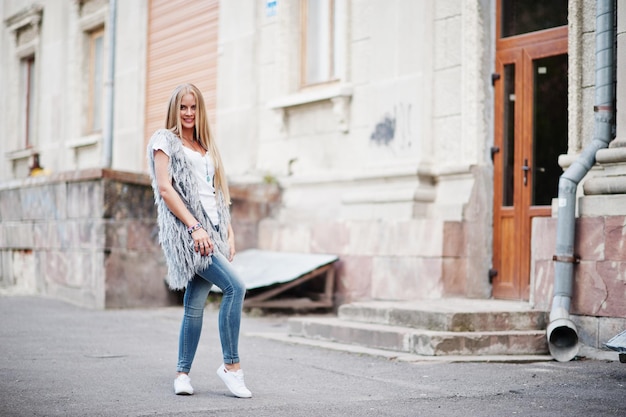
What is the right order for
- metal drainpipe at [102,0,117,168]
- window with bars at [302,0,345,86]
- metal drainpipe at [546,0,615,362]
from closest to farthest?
metal drainpipe at [546,0,615,362], window with bars at [302,0,345,86], metal drainpipe at [102,0,117,168]

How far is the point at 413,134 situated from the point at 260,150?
10.0ft

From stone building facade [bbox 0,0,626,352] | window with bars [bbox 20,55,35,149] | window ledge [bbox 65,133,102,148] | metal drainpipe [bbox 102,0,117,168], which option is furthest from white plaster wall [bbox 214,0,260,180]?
window with bars [bbox 20,55,35,149]

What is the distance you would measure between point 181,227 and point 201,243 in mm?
183

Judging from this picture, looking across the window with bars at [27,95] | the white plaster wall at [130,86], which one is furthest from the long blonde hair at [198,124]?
the window with bars at [27,95]

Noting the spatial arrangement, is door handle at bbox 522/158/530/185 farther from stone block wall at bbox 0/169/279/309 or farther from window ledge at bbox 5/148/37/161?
window ledge at bbox 5/148/37/161

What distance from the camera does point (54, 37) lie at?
59.5 ft

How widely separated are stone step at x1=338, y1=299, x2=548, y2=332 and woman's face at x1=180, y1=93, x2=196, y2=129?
9.01ft

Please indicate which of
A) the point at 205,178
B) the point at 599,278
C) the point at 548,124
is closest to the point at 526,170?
the point at 548,124

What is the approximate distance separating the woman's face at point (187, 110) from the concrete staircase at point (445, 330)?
2.61 m

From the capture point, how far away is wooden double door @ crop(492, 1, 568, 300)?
8.61 m

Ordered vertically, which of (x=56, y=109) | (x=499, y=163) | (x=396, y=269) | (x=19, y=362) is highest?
(x=56, y=109)

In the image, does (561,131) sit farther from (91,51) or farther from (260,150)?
(91,51)

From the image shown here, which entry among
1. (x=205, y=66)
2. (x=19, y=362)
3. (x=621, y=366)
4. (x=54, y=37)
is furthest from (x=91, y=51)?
(x=621, y=366)

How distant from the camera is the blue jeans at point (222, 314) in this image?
17.3 feet
